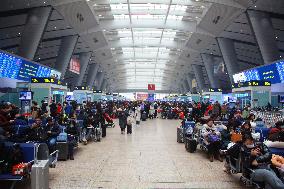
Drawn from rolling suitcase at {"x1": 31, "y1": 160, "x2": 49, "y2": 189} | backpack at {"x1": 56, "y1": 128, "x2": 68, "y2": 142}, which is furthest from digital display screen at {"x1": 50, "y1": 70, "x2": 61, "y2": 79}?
rolling suitcase at {"x1": 31, "y1": 160, "x2": 49, "y2": 189}

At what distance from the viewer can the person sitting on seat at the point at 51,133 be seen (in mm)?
9062

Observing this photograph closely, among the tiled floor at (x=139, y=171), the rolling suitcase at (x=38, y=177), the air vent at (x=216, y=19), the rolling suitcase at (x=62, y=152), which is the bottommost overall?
the tiled floor at (x=139, y=171)

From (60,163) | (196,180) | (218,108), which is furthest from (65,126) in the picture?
(218,108)

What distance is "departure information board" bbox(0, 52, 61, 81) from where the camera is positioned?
69.4ft

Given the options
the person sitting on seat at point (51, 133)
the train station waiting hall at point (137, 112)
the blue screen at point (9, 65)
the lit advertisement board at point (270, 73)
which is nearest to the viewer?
the train station waiting hall at point (137, 112)

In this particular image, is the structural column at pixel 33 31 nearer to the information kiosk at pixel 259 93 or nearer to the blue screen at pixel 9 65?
the blue screen at pixel 9 65

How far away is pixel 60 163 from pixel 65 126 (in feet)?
7.24

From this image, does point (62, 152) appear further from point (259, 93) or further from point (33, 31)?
point (33, 31)

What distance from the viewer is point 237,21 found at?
30250 mm

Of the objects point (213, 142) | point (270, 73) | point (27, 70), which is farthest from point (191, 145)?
point (27, 70)

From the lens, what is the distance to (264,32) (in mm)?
24750

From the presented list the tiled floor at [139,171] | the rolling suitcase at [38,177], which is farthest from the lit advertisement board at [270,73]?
the rolling suitcase at [38,177]

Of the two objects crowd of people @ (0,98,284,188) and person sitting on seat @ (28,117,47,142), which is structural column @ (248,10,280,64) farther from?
person sitting on seat @ (28,117,47,142)

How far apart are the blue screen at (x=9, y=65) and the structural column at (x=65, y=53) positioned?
11148 millimetres
